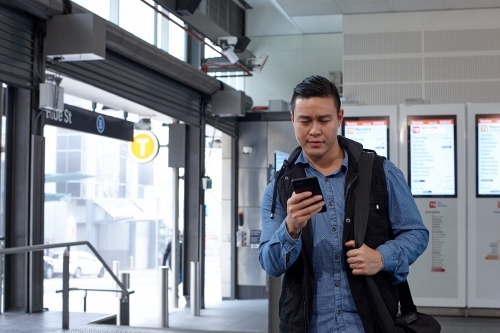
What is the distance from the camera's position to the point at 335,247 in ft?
6.16

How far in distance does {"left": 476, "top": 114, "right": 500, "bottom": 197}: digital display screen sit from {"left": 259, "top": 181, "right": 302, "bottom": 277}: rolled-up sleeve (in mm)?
6106

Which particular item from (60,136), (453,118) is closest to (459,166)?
(453,118)

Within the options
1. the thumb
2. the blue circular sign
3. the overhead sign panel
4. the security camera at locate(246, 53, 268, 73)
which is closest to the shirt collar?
the thumb

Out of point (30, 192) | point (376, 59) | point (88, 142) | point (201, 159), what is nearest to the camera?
point (30, 192)

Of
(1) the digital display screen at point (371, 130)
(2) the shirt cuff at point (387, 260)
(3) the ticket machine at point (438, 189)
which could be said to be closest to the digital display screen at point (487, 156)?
(3) the ticket machine at point (438, 189)

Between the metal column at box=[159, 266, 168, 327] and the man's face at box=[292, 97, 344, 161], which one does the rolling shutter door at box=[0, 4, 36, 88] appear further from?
the man's face at box=[292, 97, 344, 161]

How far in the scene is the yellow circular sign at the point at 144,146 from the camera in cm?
1262

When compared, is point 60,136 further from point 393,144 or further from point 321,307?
point 321,307

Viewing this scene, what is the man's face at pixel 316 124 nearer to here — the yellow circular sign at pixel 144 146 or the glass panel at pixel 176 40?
the glass panel at pixel 176 40

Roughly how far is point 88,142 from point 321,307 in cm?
1740

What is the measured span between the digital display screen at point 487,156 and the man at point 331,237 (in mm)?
6015

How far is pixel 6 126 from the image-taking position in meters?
7.48

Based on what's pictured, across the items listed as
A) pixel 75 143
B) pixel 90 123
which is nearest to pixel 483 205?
pixel 90 123

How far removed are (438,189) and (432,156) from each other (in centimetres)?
35
